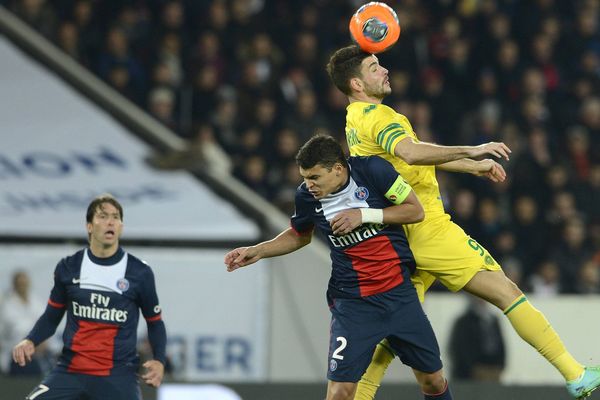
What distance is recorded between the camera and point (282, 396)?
30.1 feet

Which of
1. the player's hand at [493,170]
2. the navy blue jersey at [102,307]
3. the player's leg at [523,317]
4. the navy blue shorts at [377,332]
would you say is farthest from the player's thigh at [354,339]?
the navy blue jersey at [102,307]

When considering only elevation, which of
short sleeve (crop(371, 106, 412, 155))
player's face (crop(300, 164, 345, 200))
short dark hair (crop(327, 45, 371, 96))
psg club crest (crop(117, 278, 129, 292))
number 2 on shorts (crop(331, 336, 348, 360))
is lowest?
number 2 on shorts (crop(331, 336, 348, 360))

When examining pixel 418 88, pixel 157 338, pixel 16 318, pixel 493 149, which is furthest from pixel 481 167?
pixel 418 88

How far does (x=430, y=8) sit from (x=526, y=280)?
406 cm

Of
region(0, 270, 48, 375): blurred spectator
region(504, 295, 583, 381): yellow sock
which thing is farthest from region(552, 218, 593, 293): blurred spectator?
region(504, 295, 583, 381): yellow sock

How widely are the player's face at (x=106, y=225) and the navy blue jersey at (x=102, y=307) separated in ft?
0.41

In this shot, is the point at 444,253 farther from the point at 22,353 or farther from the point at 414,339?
the point at 22,353

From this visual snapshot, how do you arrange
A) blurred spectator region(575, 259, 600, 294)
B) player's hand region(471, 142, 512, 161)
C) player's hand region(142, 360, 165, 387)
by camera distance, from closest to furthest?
player's hand region(471, 142, 512, 161) → player's hand region(142, 360, 165, 387) → blurred spectator region(575, 259, 600, 294)

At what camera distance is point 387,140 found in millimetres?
6305

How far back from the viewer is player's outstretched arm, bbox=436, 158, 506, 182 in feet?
20.5

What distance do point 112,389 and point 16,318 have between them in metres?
3.73

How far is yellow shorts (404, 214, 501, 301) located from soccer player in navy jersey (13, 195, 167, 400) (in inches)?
61.8

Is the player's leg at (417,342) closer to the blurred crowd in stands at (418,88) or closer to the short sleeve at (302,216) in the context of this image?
the short sleeve at (302,216)

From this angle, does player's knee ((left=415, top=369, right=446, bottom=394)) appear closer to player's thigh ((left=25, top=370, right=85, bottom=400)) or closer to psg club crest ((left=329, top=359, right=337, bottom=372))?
psg club crest ((left=329, top=359, right=337, bottom=372))
